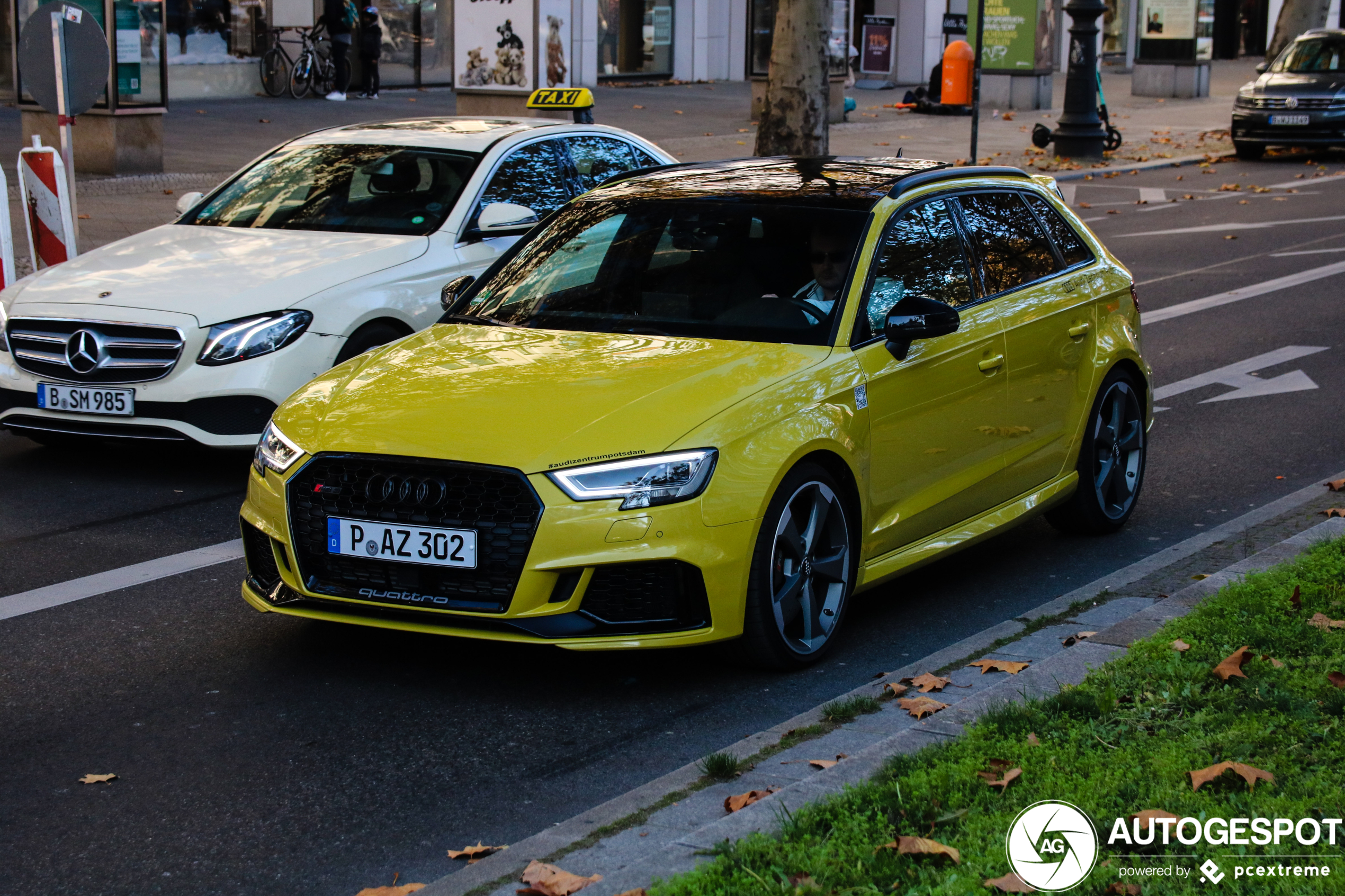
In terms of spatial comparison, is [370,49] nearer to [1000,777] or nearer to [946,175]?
[946,175]

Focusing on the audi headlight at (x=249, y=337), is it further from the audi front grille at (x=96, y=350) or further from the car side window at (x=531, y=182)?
the car side window at (x=531, y=182)

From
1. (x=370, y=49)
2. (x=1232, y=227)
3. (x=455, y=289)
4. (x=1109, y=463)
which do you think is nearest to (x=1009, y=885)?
(x=1109, y=463)

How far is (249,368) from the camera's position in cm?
786

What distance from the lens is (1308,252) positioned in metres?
16.9

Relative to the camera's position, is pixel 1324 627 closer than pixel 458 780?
No

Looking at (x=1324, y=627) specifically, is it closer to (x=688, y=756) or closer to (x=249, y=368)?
(x=688, y=756)

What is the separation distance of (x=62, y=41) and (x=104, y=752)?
8.08m

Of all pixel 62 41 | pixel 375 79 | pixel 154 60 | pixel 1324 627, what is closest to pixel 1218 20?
pixel 375 79

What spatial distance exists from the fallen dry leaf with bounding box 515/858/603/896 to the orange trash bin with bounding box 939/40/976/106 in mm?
25035

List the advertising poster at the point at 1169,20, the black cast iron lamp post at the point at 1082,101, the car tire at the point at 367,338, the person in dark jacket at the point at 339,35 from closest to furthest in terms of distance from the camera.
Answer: the car tire at the point at 367,338, the black cast iron lamp post at the point at 1082,101, the person in dark jacket at the point at 339,35, the advertising poster at the point at 1169,20

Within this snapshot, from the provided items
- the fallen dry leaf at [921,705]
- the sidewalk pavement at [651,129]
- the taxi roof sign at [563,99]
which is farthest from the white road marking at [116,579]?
the sidewalk pavement at [651,129]

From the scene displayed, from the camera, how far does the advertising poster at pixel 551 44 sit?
22047 mm

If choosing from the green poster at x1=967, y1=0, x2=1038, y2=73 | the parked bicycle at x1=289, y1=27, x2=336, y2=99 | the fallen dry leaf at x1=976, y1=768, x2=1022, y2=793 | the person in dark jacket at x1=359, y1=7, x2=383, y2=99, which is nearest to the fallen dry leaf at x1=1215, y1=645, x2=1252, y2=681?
the fallen dry leaf at x1=976, y1=768, x2=1022, y2=793

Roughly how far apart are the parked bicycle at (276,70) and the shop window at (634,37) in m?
8.63
